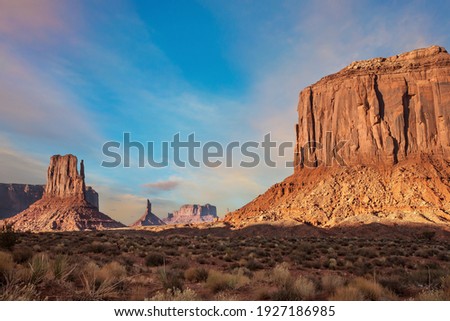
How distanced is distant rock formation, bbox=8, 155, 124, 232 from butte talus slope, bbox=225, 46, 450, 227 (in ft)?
207

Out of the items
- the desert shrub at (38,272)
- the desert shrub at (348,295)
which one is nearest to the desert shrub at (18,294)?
the desert shrub at (38,272)

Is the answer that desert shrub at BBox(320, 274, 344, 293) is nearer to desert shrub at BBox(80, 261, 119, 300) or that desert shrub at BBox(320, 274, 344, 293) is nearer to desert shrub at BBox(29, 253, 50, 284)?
desert shrub at BBox(80, 261, 119, 300)

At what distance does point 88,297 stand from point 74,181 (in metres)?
157

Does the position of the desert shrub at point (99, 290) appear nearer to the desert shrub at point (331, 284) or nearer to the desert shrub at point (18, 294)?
the desert shrub at point (18, 294)

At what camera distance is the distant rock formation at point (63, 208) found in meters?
113

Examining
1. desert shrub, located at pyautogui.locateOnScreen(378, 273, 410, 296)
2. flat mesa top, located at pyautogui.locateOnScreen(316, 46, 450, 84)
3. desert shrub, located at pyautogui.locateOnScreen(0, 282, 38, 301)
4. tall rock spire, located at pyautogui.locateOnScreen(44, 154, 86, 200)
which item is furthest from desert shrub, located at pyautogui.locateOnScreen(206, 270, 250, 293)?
tall rock spire, located at pyautogui.locateOnScreen(44, 154, 86, 200)

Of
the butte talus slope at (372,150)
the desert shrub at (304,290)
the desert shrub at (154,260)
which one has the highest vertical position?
the butte talus slope at (372,150)

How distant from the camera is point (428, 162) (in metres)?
68.7

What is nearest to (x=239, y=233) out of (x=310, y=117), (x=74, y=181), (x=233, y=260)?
(x=233, y=260)

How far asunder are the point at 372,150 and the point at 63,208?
115 m

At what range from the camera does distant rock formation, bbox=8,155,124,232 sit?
370 ft

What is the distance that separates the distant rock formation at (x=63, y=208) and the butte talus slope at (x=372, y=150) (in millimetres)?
63183

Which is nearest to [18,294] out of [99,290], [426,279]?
[99,290]
